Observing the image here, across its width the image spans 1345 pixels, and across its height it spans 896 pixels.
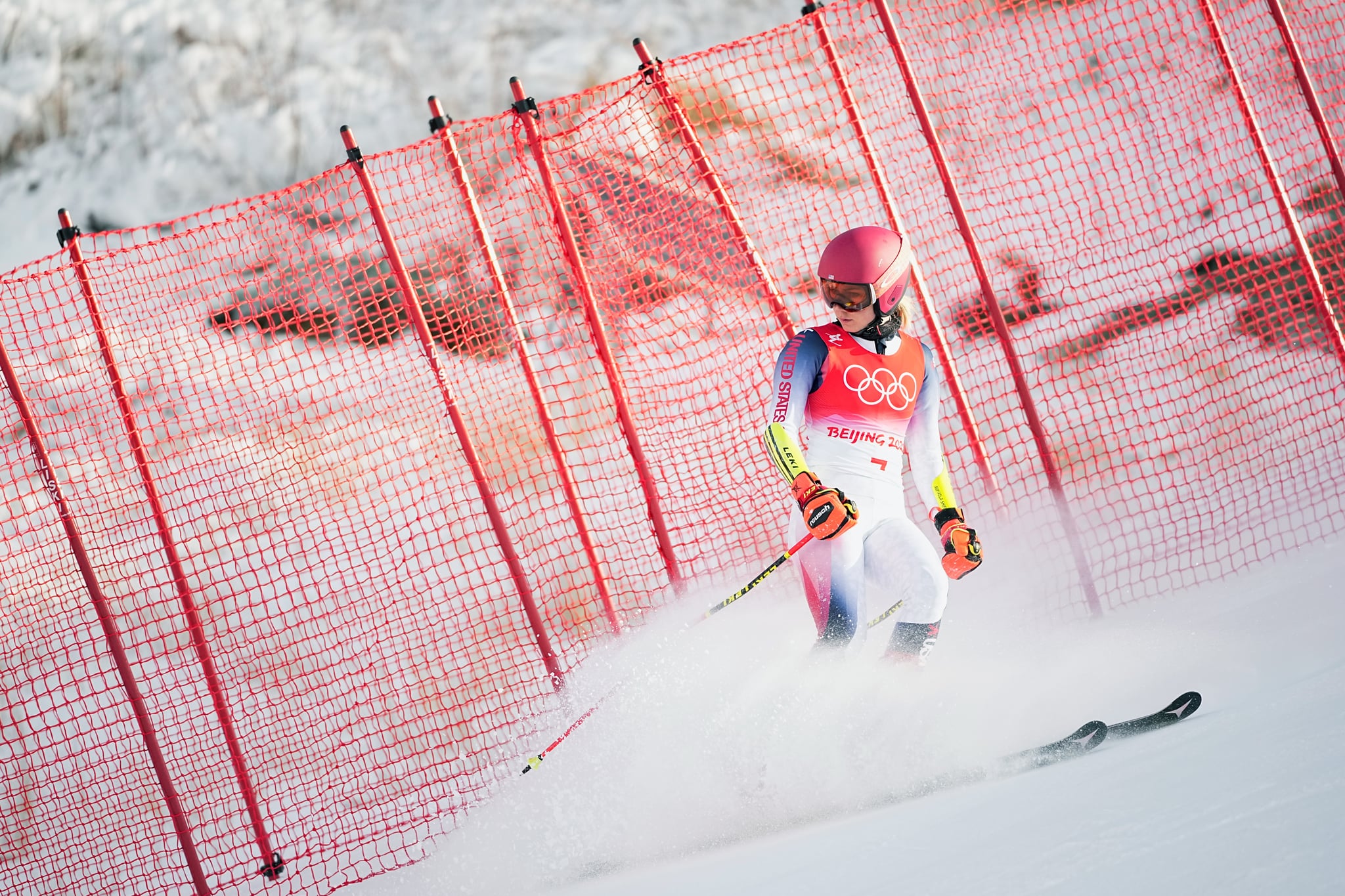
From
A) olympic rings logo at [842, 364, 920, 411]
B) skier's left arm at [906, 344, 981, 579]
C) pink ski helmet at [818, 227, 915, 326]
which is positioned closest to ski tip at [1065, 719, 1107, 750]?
skier's left arm at [906, 344, 981, 579]

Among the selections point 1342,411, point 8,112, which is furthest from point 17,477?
point 1342,411

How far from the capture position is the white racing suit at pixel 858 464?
343 centimetres

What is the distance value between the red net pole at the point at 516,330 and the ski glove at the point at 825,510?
1.88 metres

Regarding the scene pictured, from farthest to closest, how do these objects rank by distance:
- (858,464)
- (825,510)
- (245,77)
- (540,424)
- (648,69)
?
(245,77)
(540,424)
(648,69)
(858,464)
(825,510)

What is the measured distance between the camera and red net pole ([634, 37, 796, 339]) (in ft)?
15.0

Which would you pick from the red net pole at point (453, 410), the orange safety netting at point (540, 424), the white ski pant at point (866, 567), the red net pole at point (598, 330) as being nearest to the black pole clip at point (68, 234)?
the orange safety netting at point (540, 424)

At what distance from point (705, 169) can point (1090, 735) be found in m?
3.10

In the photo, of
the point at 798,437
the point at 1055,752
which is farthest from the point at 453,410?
the point at 1055,752

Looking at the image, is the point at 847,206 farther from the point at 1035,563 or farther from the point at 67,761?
the point at 67,761

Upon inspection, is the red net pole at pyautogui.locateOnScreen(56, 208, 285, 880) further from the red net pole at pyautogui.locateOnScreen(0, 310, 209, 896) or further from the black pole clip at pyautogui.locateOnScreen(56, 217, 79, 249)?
the red net pole at pyautogui.locateOnScreen(0, 310, 209, 896)

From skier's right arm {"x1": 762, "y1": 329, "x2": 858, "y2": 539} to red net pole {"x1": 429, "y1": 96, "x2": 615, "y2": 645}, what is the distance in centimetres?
167

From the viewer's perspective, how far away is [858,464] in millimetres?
3527

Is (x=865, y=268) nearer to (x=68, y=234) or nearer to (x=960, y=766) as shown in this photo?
(x=960, y=766)

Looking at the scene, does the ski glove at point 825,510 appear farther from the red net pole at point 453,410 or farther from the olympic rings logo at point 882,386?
the red net pole at point 453,410
